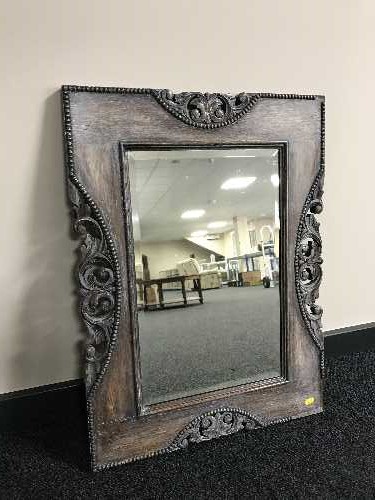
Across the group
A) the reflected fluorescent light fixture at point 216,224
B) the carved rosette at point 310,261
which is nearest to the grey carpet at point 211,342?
the carved rosette at point 310,261

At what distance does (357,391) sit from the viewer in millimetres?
1694

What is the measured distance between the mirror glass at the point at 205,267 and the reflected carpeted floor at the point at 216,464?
218 mm

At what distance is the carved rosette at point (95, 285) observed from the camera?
128cm

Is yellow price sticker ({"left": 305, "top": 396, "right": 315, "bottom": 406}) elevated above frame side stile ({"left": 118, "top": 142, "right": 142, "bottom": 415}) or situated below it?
below

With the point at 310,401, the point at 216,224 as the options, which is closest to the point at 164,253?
the point at 216,224

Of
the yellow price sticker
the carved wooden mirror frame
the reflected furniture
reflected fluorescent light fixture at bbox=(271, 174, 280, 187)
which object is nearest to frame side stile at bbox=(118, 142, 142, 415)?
the carved wooden mirror frame

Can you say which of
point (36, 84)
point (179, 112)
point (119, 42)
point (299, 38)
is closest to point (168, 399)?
point (179, 112)

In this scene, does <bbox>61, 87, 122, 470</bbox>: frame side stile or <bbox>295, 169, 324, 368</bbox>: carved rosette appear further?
<bbox>295, 169, 324, 368</bbox>: carved rosette

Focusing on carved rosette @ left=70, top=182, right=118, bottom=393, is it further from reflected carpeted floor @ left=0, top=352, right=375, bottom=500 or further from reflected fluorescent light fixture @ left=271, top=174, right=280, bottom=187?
reflected fluorescent light fixture @ left=271, top=174, right=280, bottom=187

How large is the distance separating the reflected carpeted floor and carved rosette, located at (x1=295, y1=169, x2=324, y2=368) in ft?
1.16

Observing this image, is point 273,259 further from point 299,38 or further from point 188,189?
point 299,38

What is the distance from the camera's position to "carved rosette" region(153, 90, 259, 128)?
1.35m

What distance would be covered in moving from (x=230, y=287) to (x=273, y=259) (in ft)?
0.69

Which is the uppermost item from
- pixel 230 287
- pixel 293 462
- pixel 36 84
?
pixel 36 84
